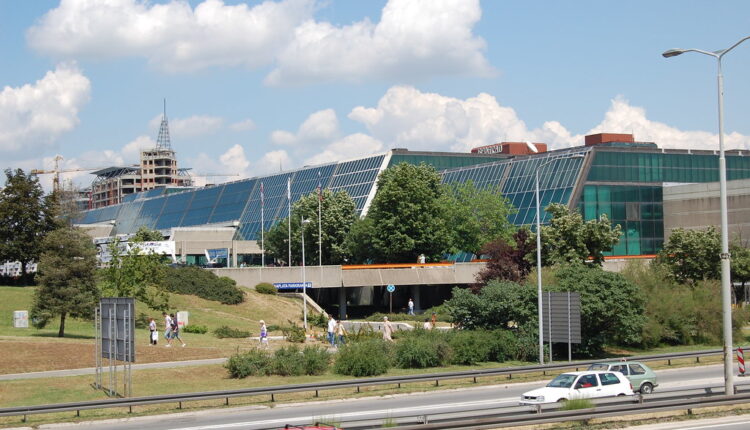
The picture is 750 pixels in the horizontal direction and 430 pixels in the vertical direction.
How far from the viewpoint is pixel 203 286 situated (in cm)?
7100

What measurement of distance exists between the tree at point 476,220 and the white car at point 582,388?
54.2 m

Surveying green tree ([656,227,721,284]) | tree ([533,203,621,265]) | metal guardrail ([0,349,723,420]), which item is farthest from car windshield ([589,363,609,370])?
green tree ([656,227,721,284])

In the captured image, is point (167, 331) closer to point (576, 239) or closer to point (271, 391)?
point (271, 391)

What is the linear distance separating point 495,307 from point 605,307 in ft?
16.7

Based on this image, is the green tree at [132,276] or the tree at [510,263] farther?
the green tree at [132,276]

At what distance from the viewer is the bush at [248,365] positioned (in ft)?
124

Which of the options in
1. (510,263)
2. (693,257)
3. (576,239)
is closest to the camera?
(510,263)

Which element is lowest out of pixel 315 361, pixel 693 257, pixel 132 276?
pixel 315 361

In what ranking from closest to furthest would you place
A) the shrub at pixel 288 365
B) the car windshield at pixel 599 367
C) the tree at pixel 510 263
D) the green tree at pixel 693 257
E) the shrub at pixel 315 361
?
the car windshield at pixel 599 367 < the shrub at pixel 288 365 < the shrub at pixel 315 361 < the tree at pixel 510 263 < the green tree at pixel 693 257

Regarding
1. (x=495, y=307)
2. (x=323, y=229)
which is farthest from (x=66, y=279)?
(x=323, y=229)

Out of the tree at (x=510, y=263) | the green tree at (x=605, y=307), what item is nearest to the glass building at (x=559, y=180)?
the tree at (x=510, y=263)

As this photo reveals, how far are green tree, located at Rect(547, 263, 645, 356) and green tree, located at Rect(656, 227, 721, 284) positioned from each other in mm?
13678

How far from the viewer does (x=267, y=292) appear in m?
74.8

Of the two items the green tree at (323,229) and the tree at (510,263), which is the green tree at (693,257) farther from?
the green tree at (323,229)
